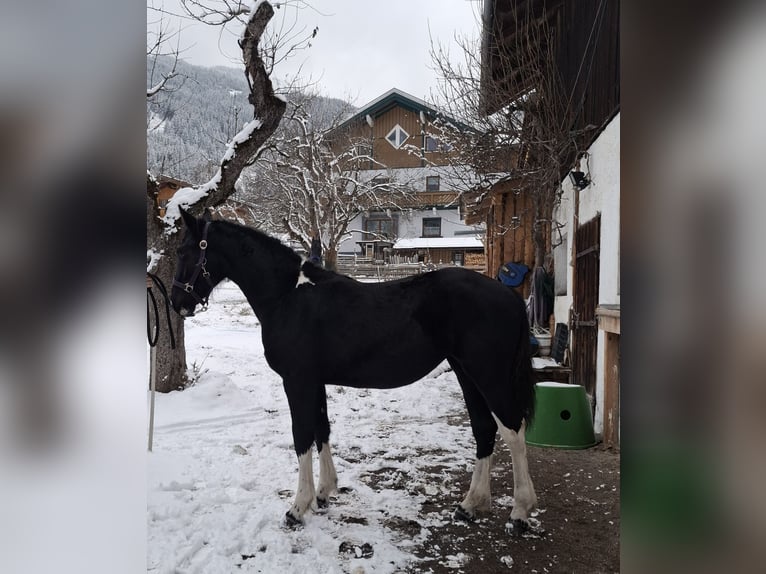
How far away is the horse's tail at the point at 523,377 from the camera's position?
2576 mm

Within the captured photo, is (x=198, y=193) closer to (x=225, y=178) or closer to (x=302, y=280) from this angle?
(x=225, y=178)

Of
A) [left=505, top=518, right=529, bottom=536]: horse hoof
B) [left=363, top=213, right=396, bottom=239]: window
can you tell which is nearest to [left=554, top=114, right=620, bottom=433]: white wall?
[left=505, top=518, right=529, bottom=536]: horse hoof

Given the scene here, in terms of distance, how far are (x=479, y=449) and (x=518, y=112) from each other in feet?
15.6

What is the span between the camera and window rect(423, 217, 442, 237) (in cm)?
932

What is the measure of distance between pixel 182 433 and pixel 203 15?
3.92m

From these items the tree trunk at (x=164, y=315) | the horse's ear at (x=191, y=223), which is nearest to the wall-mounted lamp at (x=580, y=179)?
the horse's ear at (x=191, y=223)

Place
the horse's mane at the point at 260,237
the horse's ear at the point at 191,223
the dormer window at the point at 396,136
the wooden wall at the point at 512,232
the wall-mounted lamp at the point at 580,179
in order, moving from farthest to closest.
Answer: the dormer window at the point at 396,136, the wooden wall at the point at 512,232, the wall-mounted lamp at the point at 580,179, the horse's mane at the point at 260,237, the horse's ear at the point at 191,223

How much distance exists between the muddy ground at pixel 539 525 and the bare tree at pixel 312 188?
3048mm

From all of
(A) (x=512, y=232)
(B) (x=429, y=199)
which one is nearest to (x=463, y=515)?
(A) (x=512, y=232)

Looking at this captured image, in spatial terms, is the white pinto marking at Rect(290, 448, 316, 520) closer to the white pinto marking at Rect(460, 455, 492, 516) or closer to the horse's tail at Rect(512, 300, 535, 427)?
the white pinto marking at Rect(460, 455, 492, 516)

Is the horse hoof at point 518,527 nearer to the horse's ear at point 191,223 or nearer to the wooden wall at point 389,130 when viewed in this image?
the horse's ear at point 191,223
